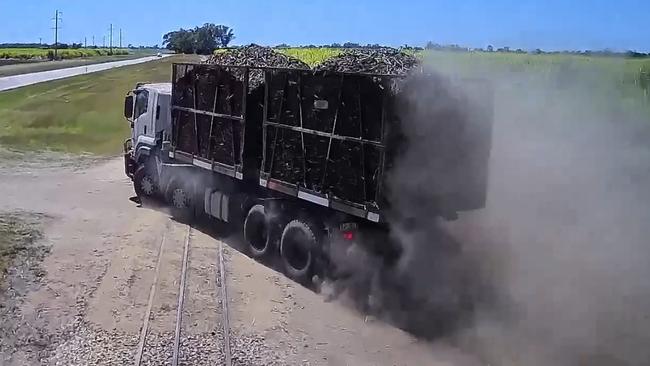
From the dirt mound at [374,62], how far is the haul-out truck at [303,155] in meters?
0.44

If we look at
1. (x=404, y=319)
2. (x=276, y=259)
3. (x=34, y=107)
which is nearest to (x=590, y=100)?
(x=404, y=319)

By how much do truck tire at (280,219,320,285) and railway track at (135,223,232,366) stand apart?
3.51 ft

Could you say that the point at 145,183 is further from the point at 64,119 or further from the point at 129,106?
the point at 64,119

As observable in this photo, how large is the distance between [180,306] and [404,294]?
3202mm

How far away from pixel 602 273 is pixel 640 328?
69.8 inches

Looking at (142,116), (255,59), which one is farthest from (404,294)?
(142,116)

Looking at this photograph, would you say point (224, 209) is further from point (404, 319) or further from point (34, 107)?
point (34, 107)

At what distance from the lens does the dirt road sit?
28.0ft

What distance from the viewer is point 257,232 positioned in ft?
41.6

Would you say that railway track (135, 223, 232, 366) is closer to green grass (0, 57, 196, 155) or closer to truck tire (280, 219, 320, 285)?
truck tire (280, 219, 320, 285)

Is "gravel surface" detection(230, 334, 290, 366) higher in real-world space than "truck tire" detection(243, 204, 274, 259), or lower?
lower

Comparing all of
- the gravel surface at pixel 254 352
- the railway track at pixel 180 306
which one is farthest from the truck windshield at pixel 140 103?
the gravel surface at pixel 254 352

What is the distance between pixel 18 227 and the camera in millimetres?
14711

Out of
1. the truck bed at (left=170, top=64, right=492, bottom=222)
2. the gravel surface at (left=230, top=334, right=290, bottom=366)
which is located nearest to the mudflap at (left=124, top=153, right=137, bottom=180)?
the truck bed at (left=170, top=64, right=492, bottom=222)
